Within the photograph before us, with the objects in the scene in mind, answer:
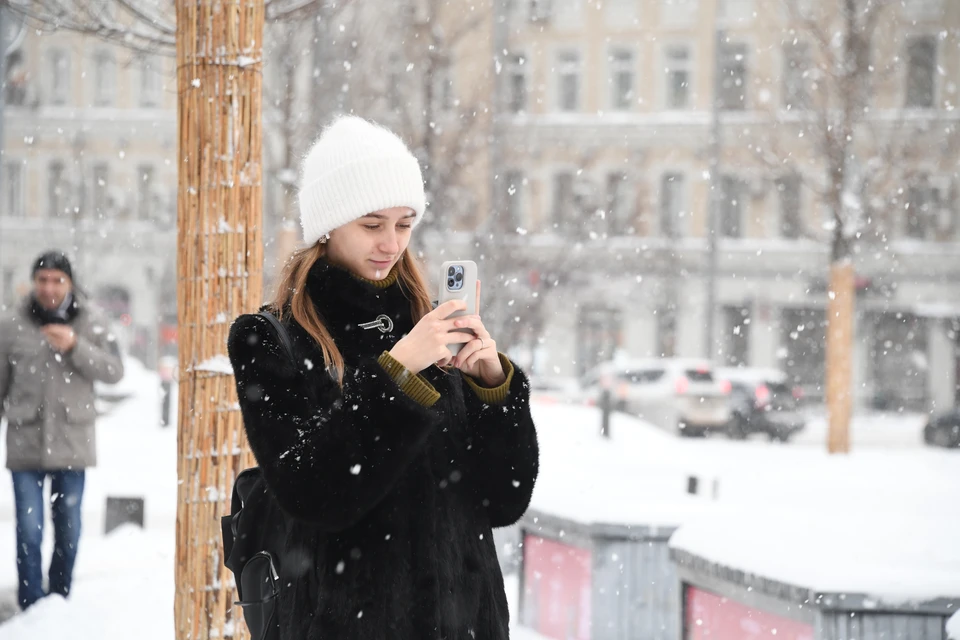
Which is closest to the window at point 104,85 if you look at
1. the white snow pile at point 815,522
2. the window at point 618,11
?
the window at point 618,11

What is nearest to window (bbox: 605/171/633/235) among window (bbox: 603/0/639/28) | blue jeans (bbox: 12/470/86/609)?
window (bbox: 603/0/639/28)

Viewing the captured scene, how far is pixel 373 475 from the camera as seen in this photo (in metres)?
2.03

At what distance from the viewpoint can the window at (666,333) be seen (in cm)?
3036

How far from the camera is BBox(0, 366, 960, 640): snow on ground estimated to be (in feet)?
14.6

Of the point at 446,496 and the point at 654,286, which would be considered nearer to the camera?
the point at 446,496

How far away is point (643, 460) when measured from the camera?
13.6m

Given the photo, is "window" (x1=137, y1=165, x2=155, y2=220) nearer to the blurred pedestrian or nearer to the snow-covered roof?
the blurred pedestrian

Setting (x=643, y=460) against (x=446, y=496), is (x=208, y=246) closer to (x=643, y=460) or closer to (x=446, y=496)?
(x=446, y=496)

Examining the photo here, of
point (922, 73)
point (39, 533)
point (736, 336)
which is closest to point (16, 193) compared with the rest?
point (736, 336)

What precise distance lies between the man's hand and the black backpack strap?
4.03 metres

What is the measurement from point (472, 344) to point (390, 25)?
13608 mm

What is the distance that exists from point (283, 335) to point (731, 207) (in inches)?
1189

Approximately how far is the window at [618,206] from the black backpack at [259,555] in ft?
61.4

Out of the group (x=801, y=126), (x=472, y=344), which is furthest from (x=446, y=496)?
(x=801, y=126)
